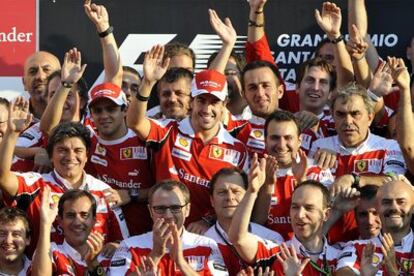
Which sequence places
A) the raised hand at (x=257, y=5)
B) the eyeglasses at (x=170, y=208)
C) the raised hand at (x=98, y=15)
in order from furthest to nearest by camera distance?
the raised hand at (x=257, y=5) < the raised hand at (x=98, y=15) < the eyeglasses at (x=170, y=208)

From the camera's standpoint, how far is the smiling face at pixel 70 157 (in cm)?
1013

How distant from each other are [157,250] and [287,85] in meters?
2.71

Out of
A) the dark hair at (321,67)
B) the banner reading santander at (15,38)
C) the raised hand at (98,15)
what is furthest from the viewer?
the banner reading santander at (15,38)

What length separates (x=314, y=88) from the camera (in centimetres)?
1100

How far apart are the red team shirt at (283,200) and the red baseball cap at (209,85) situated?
74cm

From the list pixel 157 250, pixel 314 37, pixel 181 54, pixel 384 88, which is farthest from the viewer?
pixel 314 37

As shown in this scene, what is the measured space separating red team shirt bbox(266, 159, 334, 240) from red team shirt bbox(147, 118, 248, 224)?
326mm

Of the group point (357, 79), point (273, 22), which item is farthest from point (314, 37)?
point (357, 79)

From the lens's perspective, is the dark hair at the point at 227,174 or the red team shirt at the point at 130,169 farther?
the red team shirt at the point at 130,169

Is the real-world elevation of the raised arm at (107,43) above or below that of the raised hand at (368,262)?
above

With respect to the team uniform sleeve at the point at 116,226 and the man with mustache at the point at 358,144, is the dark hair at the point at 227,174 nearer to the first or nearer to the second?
the team uniform sleeve at the point at 116,226

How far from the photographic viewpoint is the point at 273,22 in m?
12.2

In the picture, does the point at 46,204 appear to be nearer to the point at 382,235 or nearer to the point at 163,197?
the point at 163,197

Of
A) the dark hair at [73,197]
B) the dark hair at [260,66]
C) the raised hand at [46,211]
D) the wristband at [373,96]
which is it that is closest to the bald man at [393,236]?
the wristband at [373,96]
